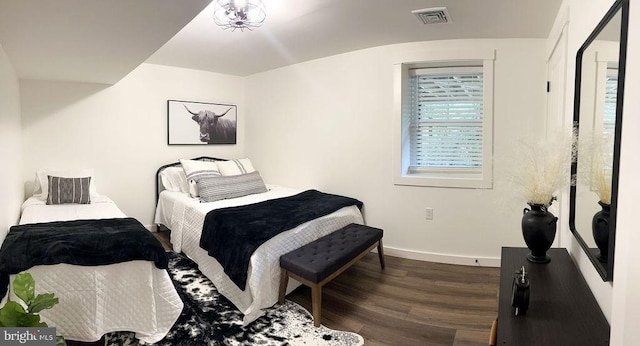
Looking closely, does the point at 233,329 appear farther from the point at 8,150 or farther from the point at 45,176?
the point at 45,176

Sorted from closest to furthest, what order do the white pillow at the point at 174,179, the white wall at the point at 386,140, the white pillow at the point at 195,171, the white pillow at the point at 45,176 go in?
the white wall at the point at 386,140
the white pillow at the point at 45,176
the white pillow at the point at 195,171
the white pillow at the point at 174,179

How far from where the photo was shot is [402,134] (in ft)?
12.1

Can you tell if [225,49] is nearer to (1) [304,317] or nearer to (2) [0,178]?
(2) [0,178]

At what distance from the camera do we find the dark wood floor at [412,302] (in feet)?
7.48

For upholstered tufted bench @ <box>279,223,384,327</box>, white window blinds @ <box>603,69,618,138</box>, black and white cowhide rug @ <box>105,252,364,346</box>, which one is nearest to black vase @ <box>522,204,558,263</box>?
white window blinds @ <box>603,69,618,138</box>

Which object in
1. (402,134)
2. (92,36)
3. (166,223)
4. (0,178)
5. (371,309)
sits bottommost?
(371,309)

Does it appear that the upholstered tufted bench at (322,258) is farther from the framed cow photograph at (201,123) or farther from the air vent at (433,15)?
the framed cow photograph at (201,123)

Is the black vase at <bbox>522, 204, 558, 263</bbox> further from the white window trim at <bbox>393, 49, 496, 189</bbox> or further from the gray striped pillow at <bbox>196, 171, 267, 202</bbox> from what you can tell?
the gray striped pillow at <bbox>196, 171, 267, 202</bbox>

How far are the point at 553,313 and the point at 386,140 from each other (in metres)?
2.62

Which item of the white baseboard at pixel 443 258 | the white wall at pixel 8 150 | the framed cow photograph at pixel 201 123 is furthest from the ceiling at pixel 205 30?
the white baseboard at pixel 443 258

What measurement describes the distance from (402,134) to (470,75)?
2.99 feet

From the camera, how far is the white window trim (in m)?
3.36

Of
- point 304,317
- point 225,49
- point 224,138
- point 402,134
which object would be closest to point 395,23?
point 402,134

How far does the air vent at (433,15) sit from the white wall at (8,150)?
2.98m
